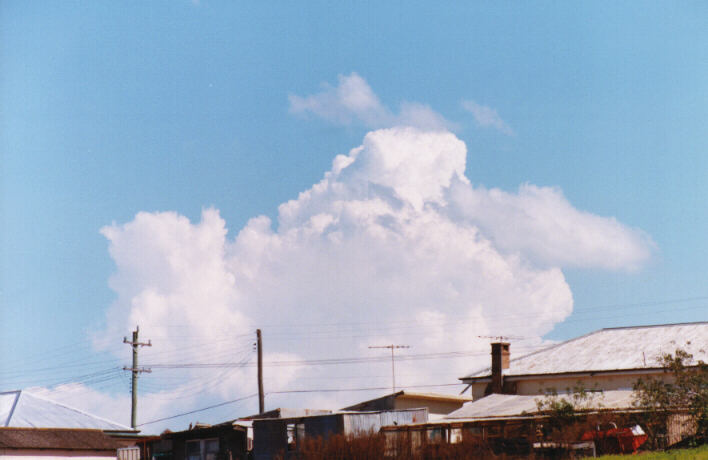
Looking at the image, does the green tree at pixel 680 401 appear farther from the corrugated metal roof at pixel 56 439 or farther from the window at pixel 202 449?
the corrugated metal roof at pixel 56 439

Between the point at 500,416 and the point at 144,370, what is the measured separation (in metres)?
31.5

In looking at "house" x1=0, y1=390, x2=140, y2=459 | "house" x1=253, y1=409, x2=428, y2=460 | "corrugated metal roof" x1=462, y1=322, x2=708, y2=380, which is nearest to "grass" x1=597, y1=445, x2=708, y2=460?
"house" x1=253, y1=409, x2=428, y2=460

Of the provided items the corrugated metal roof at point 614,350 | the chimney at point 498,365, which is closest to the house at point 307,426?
the chimney at point 498,365

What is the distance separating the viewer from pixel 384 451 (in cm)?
2688

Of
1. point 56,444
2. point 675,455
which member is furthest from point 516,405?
point 56,444

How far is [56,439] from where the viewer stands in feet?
133

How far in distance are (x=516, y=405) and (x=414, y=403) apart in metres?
9.26

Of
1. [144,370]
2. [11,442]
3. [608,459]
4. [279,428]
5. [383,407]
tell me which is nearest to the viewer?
[608,459]

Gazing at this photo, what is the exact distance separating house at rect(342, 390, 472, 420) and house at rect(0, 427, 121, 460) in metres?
11.9

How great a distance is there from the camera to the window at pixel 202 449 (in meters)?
37.1

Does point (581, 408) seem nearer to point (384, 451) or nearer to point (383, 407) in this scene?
point (384, 451)

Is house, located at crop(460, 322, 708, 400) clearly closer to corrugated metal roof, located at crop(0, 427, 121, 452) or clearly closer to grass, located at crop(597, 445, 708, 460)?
grass, located at crop(597, 445, 708, 460)

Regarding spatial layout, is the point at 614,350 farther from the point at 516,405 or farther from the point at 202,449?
the point at 202,449

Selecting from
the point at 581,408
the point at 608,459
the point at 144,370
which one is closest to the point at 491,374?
the point at 581,408
